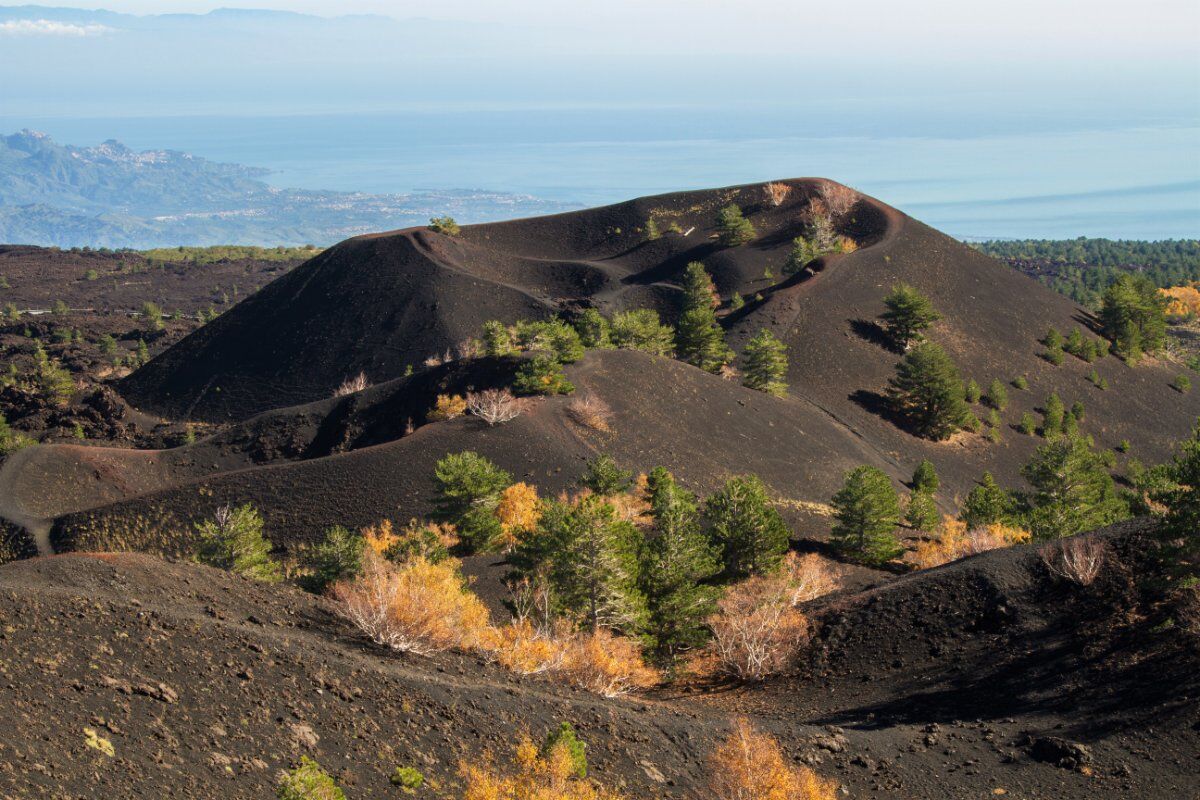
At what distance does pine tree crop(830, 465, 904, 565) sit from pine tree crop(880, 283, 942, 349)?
34.2 meters

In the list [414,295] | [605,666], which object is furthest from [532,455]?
[414,295]

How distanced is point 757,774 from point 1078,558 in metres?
14.7

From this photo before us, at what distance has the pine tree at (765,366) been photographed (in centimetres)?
6316

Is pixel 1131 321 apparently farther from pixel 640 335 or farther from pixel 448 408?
pixel 448 408

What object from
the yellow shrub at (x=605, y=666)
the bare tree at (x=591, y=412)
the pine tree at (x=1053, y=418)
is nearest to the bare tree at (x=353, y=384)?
the bare tree at (x=591, y=412)

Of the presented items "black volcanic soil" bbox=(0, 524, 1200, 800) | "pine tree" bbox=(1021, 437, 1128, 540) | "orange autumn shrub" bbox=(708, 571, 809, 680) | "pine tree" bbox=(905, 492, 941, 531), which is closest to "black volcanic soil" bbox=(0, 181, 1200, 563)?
"pine tree" bbox=(905, 492, 941, 531)

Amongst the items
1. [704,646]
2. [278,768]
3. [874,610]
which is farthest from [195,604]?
[874,610]

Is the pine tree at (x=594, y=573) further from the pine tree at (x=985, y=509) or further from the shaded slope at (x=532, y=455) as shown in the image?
the pine tree at (x=985, y=509)

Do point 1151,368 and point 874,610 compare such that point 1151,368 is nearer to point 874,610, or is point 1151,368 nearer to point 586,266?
point 586,266

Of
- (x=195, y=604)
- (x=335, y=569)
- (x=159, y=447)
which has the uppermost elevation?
(x=195, y=604)

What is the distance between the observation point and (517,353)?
186 ft

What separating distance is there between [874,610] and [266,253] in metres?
149

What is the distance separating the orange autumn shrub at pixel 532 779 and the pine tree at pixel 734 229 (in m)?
80.4

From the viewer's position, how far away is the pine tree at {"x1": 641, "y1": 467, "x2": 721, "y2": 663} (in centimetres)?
3052
